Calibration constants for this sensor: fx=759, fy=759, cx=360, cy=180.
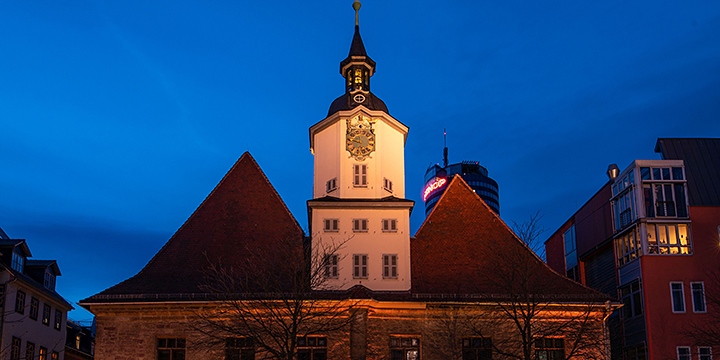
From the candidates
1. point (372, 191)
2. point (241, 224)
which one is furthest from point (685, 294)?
point (241, 224)

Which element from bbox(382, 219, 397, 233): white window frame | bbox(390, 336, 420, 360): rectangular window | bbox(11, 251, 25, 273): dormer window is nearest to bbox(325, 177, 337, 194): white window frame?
bbox(382, 219, 397, 233): white window frame

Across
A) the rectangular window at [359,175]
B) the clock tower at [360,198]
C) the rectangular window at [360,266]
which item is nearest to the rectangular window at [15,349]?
the clock tower at [360,198]

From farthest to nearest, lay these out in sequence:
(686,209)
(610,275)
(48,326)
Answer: (48,326)
(610,275)
(686,209)

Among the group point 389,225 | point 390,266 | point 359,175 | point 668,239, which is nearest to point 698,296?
point 668,239

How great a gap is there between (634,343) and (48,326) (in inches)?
1315

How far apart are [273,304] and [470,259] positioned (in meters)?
9.80

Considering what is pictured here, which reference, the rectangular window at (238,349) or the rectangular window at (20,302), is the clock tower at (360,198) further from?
the rectangular window at (20,302)

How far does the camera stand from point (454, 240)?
35562 millimetres

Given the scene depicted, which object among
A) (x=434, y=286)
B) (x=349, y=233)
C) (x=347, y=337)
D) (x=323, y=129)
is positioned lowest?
(x=347, y=337)

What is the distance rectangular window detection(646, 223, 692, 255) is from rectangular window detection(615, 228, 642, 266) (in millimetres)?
685

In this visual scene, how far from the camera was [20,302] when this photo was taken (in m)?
41.5

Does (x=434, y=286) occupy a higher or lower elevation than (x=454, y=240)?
lower

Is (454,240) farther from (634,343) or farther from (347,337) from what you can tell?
(634,343)

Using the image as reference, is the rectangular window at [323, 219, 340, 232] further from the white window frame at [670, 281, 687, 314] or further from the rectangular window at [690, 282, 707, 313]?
the rectangular window at [690, 282, 707, 313]
